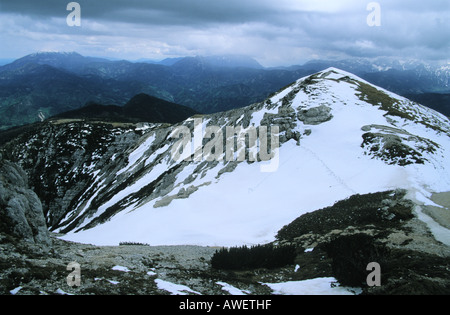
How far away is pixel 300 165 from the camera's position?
40531mm

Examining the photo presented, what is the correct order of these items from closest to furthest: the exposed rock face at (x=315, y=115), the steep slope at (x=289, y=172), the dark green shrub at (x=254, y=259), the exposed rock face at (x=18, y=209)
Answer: the exposed rock face at (x=18, y=209) < the dark green shrub at (x=254, y=259) < the steep slope at (x=289, y=172) < the exposed rock face at (x=315, y=115)

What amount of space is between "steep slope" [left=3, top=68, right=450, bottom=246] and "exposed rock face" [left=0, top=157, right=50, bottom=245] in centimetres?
1464

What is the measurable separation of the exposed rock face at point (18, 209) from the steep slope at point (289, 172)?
14.6 m

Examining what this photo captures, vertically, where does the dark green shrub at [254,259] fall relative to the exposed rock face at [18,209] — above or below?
below

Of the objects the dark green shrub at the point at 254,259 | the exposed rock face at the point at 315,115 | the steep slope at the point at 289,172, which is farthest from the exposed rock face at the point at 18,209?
the exposed rock face at the point at 315,115

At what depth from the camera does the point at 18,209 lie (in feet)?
62.5

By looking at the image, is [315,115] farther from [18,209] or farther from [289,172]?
[18,209]

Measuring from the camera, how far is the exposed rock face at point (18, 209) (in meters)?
18.3

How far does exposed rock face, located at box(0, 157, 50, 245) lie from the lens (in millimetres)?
18312

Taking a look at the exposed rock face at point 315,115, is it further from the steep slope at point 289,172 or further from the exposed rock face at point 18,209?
the exposed rock face at point 18,209

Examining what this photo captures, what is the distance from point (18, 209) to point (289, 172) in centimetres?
3101

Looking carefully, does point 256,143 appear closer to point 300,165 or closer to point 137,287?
point 300,165

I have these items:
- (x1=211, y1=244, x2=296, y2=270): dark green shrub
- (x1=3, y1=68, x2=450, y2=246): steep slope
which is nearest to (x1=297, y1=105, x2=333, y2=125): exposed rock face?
(x1=3, y1=68, x2=450, y2=246): steep slope

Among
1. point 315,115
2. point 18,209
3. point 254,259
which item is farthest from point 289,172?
point 18,209
